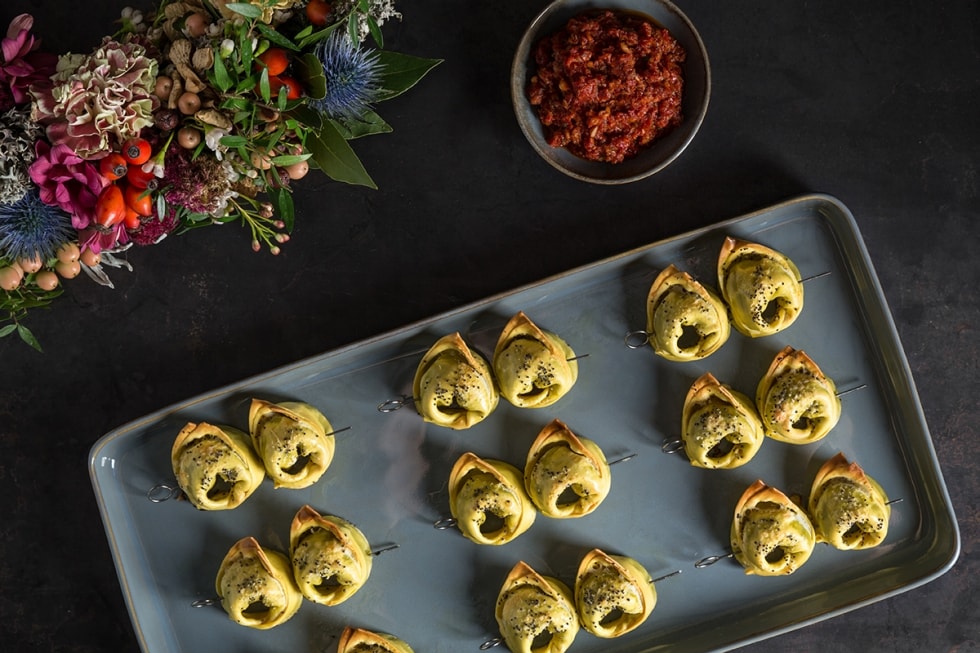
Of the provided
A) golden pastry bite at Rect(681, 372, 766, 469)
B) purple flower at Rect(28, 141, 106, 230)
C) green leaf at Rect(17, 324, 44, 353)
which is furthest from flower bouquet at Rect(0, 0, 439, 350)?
golden pastry bite at Rect(681, 372, 766, 469)

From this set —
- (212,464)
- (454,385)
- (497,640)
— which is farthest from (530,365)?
(212,464)

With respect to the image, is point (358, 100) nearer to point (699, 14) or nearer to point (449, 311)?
point (449, 311)

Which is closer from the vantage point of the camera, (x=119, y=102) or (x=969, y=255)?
(x=119, y=102)

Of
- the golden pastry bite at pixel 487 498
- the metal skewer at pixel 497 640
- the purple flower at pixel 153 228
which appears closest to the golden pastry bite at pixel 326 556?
the golden pastry bite at pixel 487 498

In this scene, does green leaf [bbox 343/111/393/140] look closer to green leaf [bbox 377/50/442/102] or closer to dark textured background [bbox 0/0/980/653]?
green leaf [bbox 377/50/442/102]

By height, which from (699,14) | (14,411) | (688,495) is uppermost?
(699,14)

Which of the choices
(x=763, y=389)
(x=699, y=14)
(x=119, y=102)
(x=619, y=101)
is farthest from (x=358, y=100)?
(x=763, y=389)
